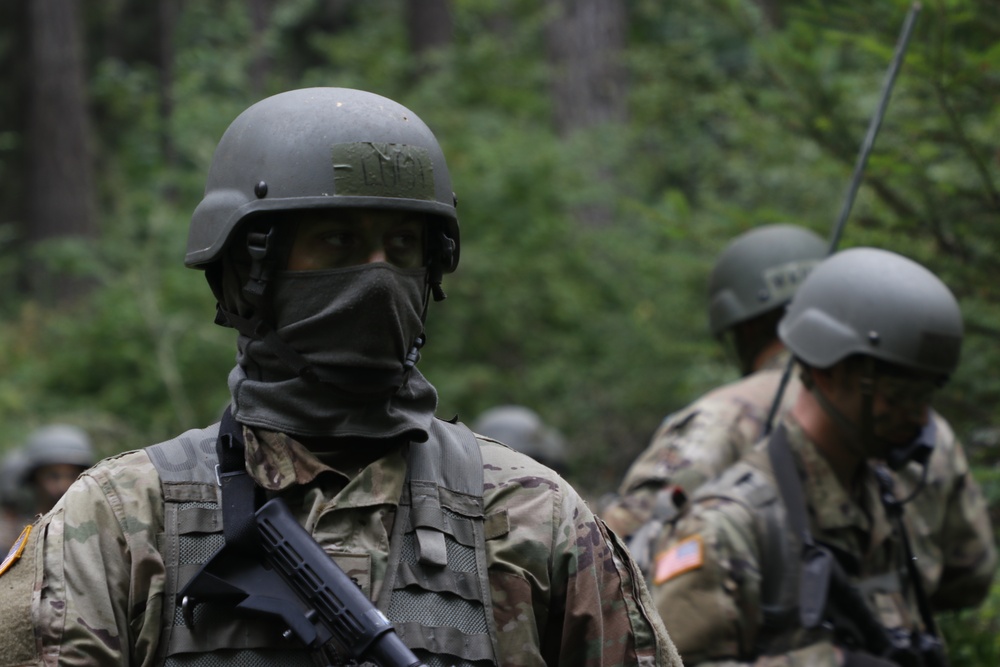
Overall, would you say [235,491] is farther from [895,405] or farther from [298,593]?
[895,405]

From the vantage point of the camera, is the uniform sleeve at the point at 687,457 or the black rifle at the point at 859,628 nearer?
the black rifle at the point at 859,628

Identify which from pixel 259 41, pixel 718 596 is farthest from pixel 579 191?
pixel 718 596

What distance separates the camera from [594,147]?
44.2ft

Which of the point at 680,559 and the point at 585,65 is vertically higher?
the point at 680,559

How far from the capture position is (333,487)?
276 centimetres

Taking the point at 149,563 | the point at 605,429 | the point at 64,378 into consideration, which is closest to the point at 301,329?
the point at 149,563

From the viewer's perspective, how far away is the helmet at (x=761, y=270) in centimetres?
623

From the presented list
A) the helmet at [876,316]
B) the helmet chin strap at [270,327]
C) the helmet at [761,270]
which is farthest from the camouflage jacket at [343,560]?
the helmet at [761,270]

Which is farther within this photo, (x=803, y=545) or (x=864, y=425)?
(x=864, y=425)

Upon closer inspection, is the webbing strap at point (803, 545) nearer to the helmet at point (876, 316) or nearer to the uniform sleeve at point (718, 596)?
the uniform sleeve at point (718, 596)

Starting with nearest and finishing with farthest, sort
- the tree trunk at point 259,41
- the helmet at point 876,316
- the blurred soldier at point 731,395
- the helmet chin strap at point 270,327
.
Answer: the helmet chin strap at point 270,327
the helmet at point 876,316
the blurred soldier at point 731,395
the tree trunk at point 259,41

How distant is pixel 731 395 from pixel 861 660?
5.07 feet

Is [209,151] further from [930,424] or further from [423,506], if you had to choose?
[423,506]

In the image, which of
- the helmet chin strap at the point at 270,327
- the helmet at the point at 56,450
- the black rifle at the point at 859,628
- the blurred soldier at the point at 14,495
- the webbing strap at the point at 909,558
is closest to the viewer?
the helmet chin strap at the point at 270,327
